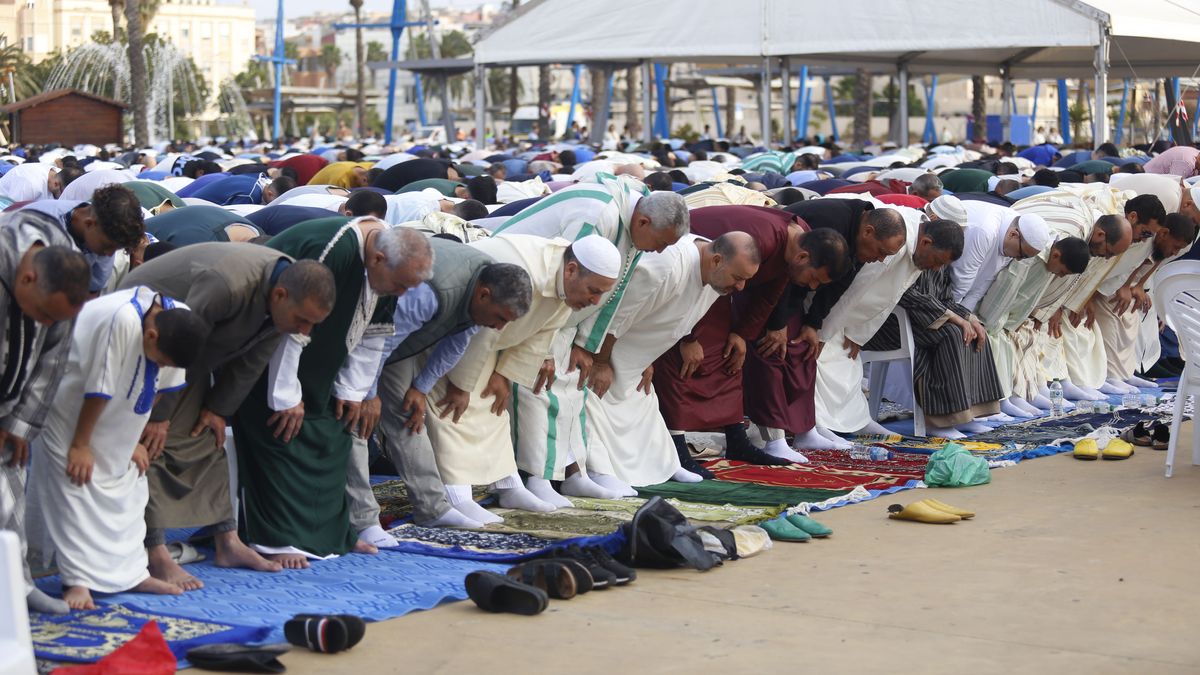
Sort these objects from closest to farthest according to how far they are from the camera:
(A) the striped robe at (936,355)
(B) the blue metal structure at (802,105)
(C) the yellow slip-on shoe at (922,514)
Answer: (C) the yellow slip-on shoe at (922,514) → (A) the striped robe at (936,355) → (B) the blue metal structure at (802,105)

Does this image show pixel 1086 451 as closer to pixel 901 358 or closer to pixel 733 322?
pixel 901 358

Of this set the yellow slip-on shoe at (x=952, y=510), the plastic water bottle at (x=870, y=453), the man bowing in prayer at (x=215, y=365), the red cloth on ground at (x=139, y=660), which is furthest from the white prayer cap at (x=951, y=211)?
the red cloth on ground at (x=139, y=660)

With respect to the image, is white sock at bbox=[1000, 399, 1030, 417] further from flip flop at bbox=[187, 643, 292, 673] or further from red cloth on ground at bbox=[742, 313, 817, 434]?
flip flop at bbox=[187, 643, 292, 673]

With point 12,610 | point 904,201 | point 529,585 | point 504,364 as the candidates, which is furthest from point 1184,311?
point 12,610

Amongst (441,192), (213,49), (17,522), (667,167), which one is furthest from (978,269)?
(213,49)

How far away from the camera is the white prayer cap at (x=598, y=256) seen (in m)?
6.30

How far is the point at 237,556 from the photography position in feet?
18.1

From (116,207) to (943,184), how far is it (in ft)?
26.3

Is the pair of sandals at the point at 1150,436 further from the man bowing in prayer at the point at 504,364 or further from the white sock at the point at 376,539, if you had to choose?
the white sock at the point at 376,539

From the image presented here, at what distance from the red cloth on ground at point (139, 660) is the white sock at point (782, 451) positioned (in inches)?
166

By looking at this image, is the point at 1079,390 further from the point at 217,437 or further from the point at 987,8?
the point at 987,8

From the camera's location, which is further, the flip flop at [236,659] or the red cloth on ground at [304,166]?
the red cloth on ground at [304,166]

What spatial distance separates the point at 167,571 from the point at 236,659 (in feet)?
3.10

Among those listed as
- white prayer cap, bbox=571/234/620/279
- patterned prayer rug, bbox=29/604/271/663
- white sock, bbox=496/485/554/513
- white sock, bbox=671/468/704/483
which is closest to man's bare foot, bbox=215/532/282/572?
patterned prayer rug, bbox=29/604/271/663
